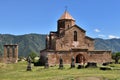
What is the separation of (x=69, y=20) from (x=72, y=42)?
6160 millimetres

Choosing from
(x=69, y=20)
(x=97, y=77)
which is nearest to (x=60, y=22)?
(x=69, y=20)

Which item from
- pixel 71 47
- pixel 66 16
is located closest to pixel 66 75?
pixel 71 47

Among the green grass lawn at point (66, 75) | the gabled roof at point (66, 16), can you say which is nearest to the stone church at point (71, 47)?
the gabled roof at point (66, 16)

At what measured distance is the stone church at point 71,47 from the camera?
240ft

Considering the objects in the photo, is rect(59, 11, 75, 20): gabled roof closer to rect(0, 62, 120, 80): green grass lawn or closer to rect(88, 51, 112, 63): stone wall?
rect(88, 51, 112, 63): stone wall

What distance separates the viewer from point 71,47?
7631 centimetres

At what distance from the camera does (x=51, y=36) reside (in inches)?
3194

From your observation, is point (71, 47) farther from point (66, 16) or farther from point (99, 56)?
point (66, 16)

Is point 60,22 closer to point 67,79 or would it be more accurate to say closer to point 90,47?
point 90,47

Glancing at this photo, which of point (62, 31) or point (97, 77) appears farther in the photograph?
point (62, 31)

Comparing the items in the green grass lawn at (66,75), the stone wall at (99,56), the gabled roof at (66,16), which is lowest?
the green grass lawn at (66,75)

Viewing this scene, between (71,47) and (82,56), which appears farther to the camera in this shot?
(71,47)

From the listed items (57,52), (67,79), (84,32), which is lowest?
(67,79)

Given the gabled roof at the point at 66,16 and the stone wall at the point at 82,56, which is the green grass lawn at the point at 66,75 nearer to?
the stone wall at the point at 82,56
